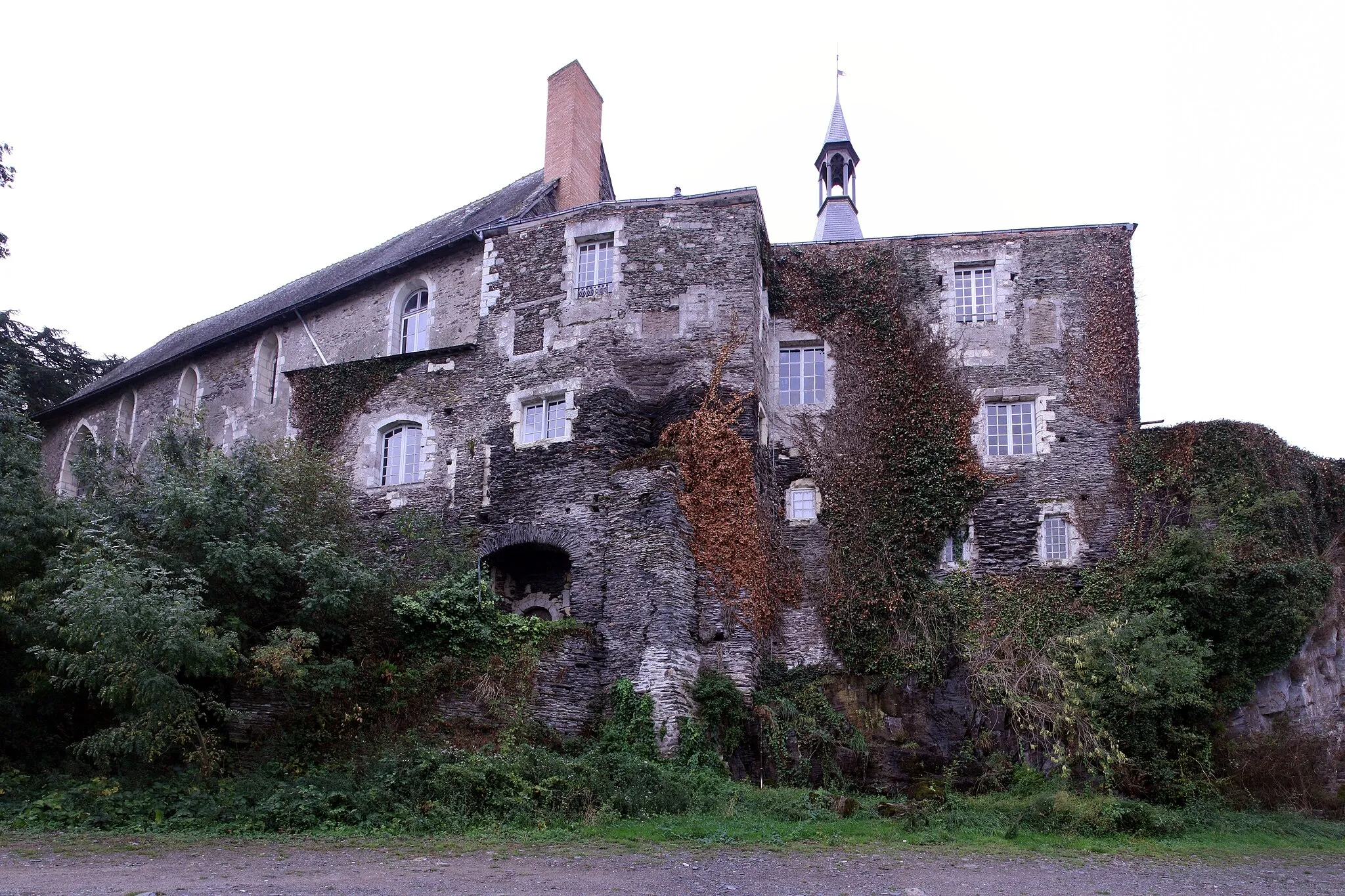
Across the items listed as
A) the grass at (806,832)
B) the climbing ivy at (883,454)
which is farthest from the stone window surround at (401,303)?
the grass at (806,832)

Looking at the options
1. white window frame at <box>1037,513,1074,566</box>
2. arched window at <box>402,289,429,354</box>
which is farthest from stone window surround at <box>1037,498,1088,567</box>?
arched window at <box>402,289,429,354</box>

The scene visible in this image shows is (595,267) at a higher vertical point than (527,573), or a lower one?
higher

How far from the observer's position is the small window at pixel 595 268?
20.2 metres

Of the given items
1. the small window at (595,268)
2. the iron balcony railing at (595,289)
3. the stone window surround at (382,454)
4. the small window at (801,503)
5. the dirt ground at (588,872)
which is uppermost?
the small window at (595,268)

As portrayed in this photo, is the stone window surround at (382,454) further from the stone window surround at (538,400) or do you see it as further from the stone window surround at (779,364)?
the stone window surround at (779,364)

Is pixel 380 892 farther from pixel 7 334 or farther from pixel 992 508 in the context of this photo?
pixel 7 334

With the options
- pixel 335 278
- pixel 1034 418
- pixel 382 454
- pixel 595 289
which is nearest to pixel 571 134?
pixel 595 289

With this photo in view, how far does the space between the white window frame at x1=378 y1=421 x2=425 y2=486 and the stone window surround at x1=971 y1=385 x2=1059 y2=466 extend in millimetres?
9950

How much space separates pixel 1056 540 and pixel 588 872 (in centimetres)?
1165

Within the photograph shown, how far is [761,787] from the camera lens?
15164mm

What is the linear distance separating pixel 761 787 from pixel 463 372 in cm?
969

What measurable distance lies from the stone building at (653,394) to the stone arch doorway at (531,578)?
1.5 inches

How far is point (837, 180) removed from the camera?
35281 millimetres

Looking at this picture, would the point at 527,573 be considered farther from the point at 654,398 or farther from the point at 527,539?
the point at 654,398
